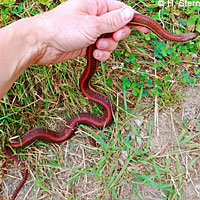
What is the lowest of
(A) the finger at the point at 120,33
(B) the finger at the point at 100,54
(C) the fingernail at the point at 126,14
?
(B) the finger at the point at 100,54

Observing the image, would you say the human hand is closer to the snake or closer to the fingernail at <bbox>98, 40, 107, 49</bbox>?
the fingernail at <bbox>98, 40, 107, 49</bbox>

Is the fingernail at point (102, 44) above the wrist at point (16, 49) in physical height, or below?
below

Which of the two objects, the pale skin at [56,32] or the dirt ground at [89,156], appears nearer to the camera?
the pale skin at [56,32]


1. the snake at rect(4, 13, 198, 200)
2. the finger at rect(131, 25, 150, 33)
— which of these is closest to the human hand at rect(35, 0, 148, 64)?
the finger at rect(131, 25, 150, 33)

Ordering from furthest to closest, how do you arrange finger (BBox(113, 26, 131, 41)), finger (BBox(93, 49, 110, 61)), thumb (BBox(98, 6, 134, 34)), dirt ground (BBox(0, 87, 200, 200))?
1. dirt ground (BBox(0, 87, 200, 200))
2. finger (BBox(93, 49, 110, 61))
3. finger (BBox(113, 26, 131, 41))
4. thumb (BBox(98, 6, 134, 34))

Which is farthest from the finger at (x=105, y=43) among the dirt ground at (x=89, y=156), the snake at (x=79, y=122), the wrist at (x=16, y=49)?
the dirt ground at (x=89, y=156)

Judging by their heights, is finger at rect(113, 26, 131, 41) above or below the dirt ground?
above

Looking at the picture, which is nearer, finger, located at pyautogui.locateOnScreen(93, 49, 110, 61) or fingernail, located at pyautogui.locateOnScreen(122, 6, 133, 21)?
fingernail, located at pyautogui.locateOnScreen(122, 6, 133, 21)

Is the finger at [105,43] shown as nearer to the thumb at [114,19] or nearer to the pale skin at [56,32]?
the pale skin at [56,32]
